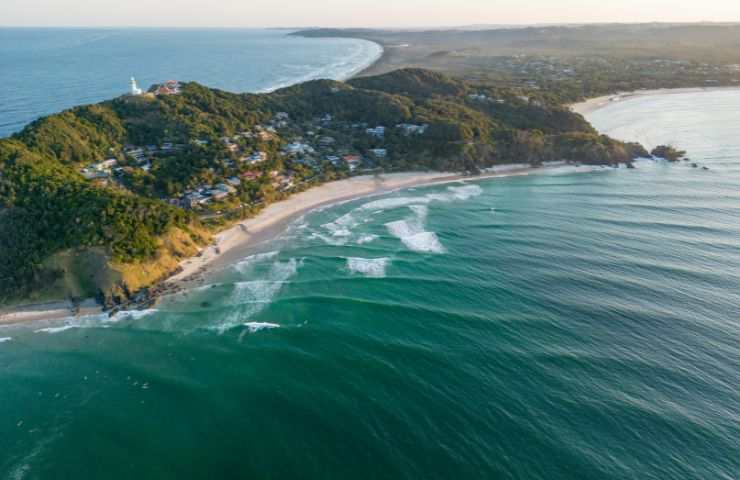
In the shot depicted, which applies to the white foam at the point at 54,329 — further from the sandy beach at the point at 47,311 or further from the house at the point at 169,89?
the house at the point at 169,89

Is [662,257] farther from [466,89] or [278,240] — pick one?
[466,89]

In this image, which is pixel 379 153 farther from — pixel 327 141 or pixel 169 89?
pixel 169 89

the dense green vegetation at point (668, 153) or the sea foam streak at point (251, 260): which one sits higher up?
the dense green vegetation at point (668, 153)

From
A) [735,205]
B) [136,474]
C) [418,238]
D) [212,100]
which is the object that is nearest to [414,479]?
[136,474]

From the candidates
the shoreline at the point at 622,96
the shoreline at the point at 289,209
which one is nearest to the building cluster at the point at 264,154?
the shoreline at the point at 289,209

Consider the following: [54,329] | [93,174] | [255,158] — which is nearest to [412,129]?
[255,158]

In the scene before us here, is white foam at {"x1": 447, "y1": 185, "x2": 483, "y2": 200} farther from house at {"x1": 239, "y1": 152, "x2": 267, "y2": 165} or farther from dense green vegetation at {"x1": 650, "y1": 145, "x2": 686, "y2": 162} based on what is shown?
dense green vegetation at {"x1": 650, "y1": 145, "x2": 686, "y2": 162}

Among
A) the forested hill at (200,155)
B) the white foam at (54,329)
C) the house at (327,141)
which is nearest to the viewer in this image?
the white foam at (54,329)
